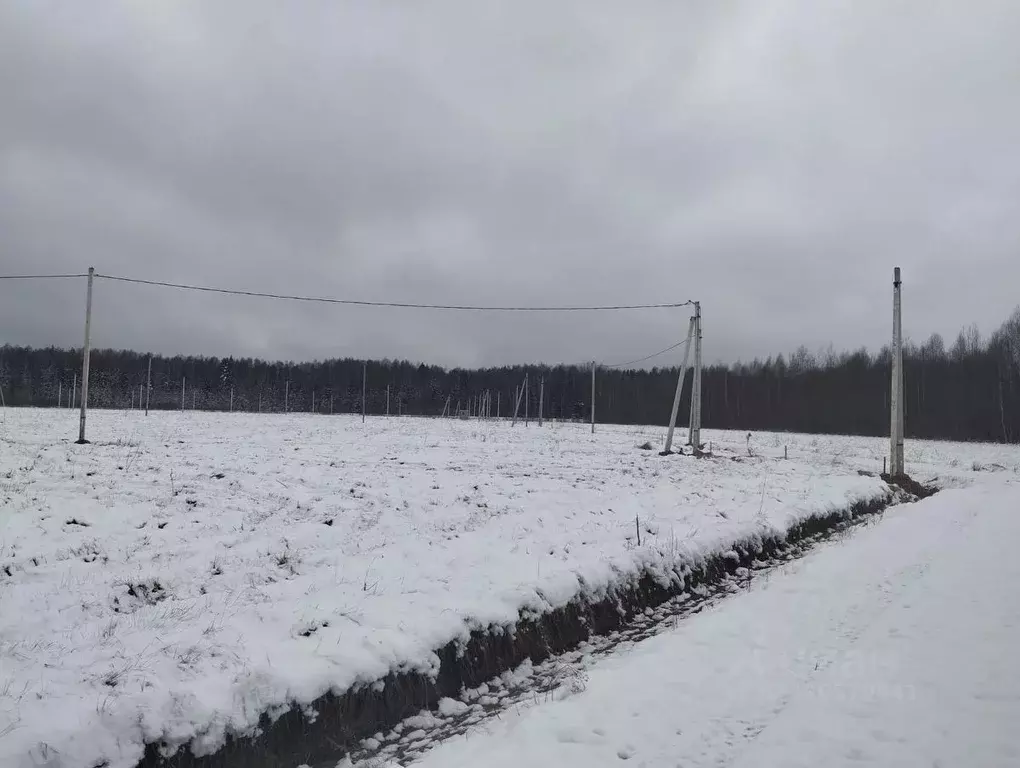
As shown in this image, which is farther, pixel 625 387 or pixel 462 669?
pixel 625 387

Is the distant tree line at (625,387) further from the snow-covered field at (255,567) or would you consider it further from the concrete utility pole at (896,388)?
the snow-covered field at (255,567)

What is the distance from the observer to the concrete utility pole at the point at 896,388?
75.9 ft

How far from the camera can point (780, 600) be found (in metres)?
8.09

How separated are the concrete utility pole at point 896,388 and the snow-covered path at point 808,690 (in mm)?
16391

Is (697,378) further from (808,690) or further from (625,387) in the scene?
(625,387)

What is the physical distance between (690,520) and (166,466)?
11.2 meters

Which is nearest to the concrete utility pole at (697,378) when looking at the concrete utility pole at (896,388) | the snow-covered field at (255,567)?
the concrete utility pole at (896,388)

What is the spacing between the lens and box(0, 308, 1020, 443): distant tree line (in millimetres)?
70188

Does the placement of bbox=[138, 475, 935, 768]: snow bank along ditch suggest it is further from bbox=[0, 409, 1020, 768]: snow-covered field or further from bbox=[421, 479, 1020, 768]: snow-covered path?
bbox=[421, 479, 1020, 768]: snow-covered path

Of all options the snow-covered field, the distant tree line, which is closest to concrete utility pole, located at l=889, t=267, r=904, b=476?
the snow-covered field

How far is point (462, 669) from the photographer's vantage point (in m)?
6.42

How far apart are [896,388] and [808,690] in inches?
874

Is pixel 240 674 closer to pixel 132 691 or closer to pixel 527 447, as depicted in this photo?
pixel 132 691

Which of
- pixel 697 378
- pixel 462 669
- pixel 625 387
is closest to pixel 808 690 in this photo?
pixel 462 669
